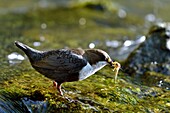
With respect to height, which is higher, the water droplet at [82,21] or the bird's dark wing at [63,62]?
the water droplet at [82,21]

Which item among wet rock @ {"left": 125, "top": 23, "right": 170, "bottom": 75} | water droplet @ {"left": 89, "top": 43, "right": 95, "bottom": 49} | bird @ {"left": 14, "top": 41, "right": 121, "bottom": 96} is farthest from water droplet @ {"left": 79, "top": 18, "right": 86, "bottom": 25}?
bird @ {"left": 14, "top": 41, "right": 121, "bottom": 96}

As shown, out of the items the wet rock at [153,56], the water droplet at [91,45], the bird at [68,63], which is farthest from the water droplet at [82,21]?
the bird at [68,63]

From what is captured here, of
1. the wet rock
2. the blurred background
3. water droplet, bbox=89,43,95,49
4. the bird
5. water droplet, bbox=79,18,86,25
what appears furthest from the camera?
water droplet, bbox=79,18,86,25

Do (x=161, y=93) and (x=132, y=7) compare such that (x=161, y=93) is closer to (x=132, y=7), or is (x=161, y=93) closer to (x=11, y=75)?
(x=11, y=75)

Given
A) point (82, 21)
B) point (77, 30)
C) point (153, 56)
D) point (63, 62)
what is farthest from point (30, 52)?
point (82, 21)

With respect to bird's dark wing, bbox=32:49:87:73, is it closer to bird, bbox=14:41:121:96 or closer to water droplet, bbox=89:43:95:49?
bird, bbox=14:41:121:96

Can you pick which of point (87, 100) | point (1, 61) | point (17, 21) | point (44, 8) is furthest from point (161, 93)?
point (44, 8)

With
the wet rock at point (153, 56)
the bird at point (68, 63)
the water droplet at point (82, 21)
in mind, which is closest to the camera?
the bird at point (68, 63)

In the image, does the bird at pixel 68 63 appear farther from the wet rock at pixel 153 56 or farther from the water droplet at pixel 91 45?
the water droplet at pixel 91 45

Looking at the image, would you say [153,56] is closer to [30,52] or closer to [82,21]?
[30,52]
